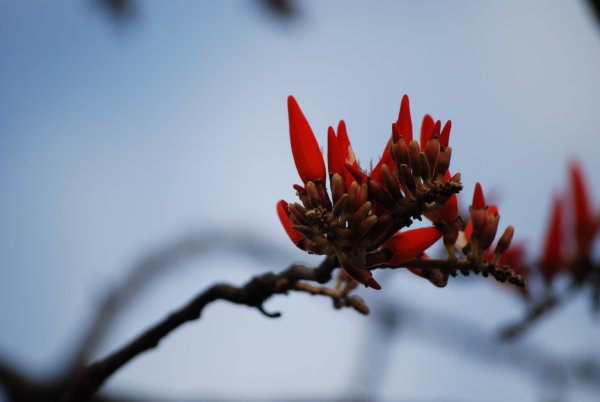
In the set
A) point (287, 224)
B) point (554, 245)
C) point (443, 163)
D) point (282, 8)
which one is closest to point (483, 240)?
point (443, 163)

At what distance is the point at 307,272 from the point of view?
738 mm

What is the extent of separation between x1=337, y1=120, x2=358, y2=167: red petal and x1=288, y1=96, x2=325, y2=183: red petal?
3 centimetres

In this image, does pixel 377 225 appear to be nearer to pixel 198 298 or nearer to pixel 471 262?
pixel 471 262

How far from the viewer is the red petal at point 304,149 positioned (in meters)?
0.70

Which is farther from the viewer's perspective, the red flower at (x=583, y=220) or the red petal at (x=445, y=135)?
the red flower at (x=583, y=220)

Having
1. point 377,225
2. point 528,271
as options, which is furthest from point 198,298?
point 528,271

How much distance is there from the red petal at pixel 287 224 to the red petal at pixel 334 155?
0.23ft

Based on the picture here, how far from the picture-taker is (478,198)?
0.75 metres

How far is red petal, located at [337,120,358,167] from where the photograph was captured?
715mm

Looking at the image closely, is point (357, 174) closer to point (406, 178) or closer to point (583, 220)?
point (406, 178)

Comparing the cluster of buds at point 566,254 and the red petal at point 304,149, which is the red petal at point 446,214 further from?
the cluster of buds at point 566,254

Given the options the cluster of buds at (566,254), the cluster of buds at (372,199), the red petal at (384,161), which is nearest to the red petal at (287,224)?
the cluster of buds at (372,199)

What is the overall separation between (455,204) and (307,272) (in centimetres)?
19

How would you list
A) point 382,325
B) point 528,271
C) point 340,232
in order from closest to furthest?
point 340,232
point 528,271
point 382,325
